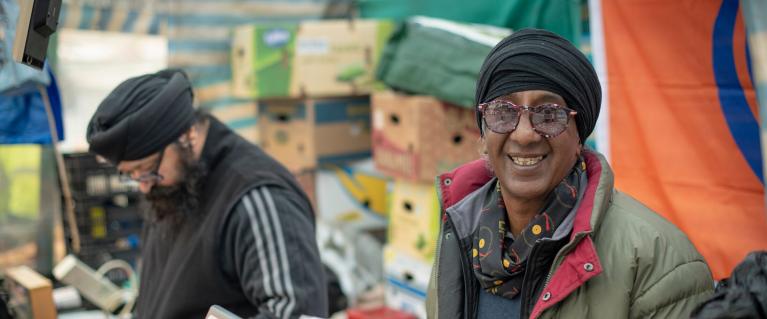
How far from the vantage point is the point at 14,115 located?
355 cm

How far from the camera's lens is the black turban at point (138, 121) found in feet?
8.19

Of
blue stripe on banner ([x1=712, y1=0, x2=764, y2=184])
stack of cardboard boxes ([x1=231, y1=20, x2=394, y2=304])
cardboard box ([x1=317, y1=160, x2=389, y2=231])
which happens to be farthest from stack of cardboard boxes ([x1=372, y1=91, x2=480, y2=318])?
blue stripe on banner ([x1=712, y1=0, x2=764, y2=184])

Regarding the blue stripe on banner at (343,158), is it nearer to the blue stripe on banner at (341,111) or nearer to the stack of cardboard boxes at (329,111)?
the stack of cardboard boxes at (329,111)

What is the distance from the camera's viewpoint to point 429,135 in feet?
15.3

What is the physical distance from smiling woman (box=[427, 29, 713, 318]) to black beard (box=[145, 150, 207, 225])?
3.03ft

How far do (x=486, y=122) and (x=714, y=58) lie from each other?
1.35m

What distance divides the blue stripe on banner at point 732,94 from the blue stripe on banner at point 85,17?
14.6ft

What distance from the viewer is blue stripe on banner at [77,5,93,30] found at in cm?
600

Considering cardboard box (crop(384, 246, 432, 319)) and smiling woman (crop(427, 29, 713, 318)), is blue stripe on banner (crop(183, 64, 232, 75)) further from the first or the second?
smiling woman (crop(427, 29, 713, 318))

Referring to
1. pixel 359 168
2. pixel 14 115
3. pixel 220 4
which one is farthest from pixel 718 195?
pixel 220 4

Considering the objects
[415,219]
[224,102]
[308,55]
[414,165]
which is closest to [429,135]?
[414,165]

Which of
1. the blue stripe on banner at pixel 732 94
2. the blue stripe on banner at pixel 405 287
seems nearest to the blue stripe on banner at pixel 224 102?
the blue stripe on banner at pixel 405 287

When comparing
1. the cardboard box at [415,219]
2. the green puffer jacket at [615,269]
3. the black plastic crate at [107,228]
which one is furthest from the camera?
the black plastic crate at [107,228]

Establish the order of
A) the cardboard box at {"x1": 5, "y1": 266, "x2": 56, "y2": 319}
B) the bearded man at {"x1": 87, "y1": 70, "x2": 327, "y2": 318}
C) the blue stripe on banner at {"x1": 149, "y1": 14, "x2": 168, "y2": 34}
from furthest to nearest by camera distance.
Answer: the blue stripe on banner at {"x1": 149, "y1": 14, "x2": 168, "y2": 34} < the cardboard box at {"x1": 5, "y1": 266, "x2": 56, "y2": 319} < the bearded man at {"x1": 87, "y1": 70, "x2": 327, "y2": 318}
